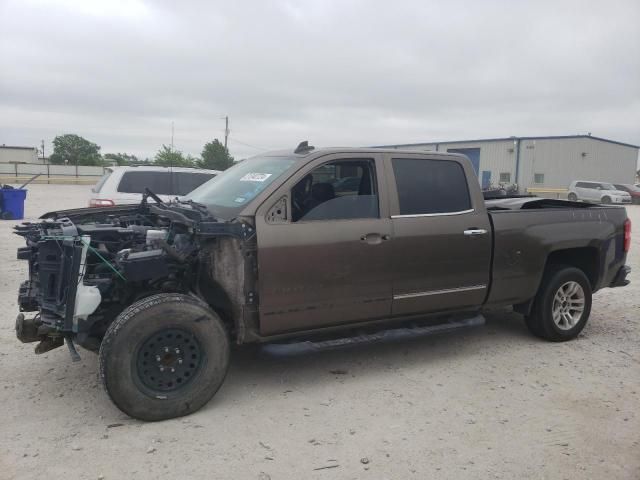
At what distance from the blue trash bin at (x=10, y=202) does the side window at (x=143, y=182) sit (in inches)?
290

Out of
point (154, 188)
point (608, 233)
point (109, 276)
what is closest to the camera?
point (109, 276)

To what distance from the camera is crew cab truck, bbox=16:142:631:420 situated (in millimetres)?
3525

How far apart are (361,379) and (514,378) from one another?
128 cm

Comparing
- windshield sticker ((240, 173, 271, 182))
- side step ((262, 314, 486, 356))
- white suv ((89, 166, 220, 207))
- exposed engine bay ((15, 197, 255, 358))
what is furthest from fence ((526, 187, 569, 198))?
exposed engine bay ((15, 197, 255, 358))

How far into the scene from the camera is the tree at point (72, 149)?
89625mm

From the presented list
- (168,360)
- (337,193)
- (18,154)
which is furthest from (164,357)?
(18,154)

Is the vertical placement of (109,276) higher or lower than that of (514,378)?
higher

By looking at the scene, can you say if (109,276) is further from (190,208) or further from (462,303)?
(462,303)

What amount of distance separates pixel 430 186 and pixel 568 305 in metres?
2.09

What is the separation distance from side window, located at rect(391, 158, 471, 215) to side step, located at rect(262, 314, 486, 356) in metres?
1.00

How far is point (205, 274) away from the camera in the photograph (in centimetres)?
401

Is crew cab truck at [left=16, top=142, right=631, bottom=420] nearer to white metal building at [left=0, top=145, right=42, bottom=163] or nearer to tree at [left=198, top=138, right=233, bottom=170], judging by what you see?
tree at [left=198, top=138, right=233, bottom=170]

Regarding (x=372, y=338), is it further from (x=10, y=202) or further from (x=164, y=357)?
(x=10, y=202)

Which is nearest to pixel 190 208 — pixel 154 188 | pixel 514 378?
pixel 514 378
